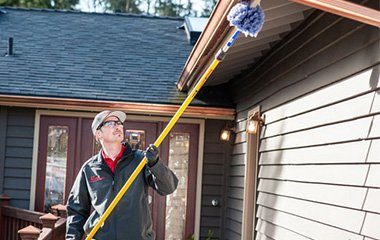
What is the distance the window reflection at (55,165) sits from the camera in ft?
23.1

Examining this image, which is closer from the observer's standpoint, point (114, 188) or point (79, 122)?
point (114, 188)

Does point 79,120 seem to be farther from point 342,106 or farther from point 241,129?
point 342,106

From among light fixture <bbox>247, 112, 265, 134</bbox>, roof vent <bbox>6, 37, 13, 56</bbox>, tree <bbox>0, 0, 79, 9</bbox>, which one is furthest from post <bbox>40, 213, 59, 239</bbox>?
tree <bbox>0, 0, 79, 9</bbox>

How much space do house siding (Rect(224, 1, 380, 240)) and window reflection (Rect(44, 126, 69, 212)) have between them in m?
2.75

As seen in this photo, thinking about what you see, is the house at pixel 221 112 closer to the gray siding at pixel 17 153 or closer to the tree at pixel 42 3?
the gray siding at pixel 17 153

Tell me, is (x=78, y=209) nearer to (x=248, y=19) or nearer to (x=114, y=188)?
(x=114, y=188)

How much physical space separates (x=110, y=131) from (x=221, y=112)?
3.77 metres

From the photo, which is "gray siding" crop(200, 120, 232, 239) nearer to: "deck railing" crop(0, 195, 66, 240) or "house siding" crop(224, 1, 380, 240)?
"house siding" crop(224, 1, 380, 240)

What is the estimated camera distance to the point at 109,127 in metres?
3.20

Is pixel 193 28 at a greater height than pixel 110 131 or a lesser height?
greater

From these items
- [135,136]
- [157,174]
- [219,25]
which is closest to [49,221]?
[157,174]

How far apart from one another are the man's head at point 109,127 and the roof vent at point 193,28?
5.51 meters

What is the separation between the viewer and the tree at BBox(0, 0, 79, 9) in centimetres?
1834

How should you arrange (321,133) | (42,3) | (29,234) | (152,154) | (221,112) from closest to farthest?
1. (152,154)
2. (321,133)
3. (29,234)
4. (221,112)
5. (42,3)
